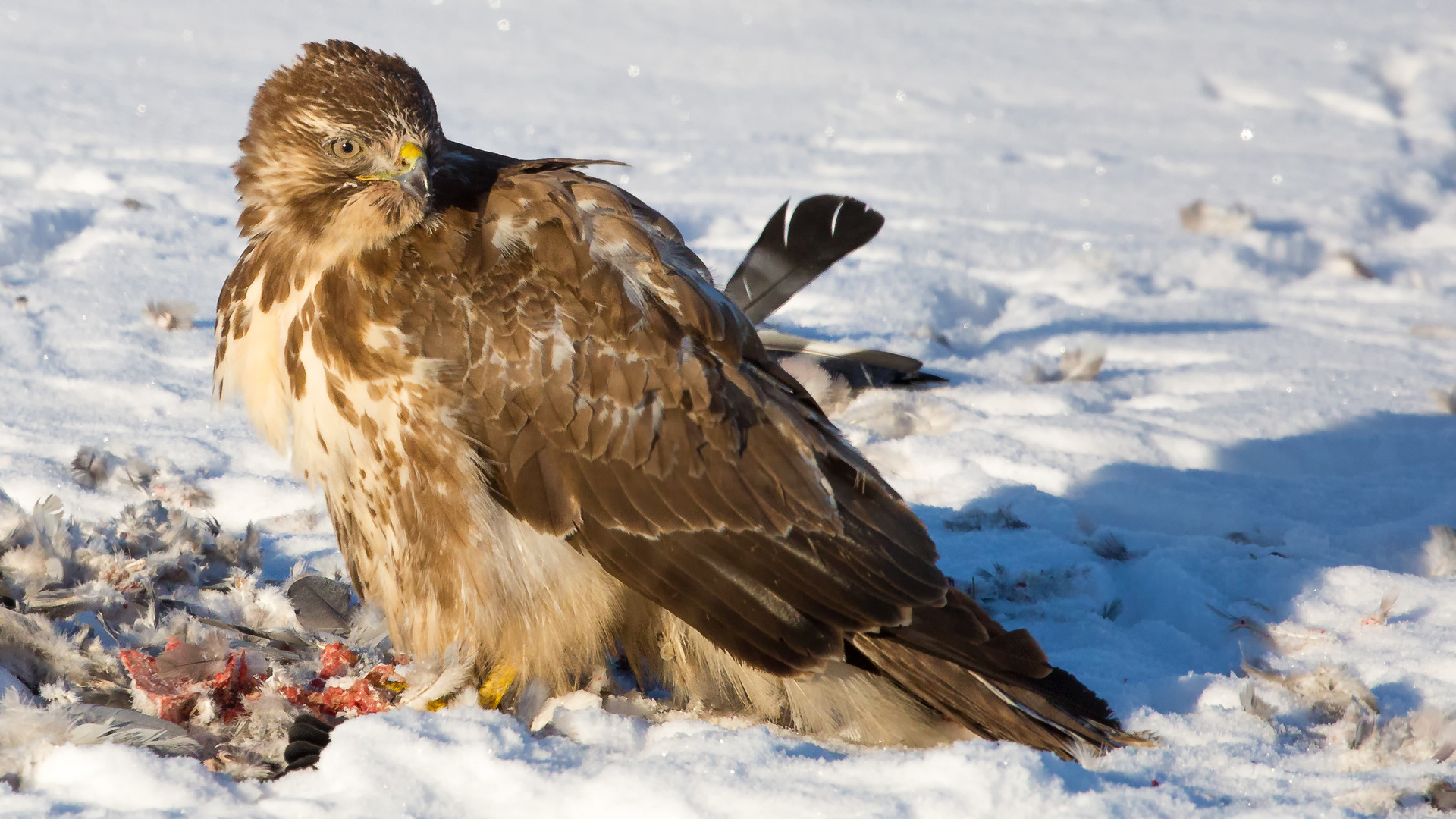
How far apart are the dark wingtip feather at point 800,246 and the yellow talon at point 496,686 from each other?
1.84 meters

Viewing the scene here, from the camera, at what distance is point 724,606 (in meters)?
2.68

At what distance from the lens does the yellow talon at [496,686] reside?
9.23 ft

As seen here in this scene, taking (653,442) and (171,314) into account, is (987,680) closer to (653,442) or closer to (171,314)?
(653,442)

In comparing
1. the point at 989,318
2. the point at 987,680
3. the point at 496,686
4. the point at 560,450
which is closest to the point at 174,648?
the point at 496,686

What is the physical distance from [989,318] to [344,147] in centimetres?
385

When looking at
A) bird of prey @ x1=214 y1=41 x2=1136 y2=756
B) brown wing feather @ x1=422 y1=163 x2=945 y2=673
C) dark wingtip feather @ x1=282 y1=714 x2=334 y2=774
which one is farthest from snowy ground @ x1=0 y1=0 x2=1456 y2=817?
brown wing feather @ x1=422 y1=163 x2=945 y2=673

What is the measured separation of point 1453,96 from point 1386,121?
3.15 feet

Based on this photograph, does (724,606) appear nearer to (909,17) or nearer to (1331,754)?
(1331,754)

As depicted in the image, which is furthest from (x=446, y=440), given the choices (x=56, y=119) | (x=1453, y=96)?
(x=1453, y=96)

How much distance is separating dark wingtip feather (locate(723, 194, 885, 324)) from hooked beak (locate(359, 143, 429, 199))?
1787 mm

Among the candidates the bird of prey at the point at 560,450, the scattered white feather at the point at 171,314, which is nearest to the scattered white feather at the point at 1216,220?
the bird of prey at the point at 560,450

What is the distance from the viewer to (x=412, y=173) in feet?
8.69

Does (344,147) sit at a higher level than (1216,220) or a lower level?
lower

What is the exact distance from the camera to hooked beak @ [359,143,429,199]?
8.68ft
